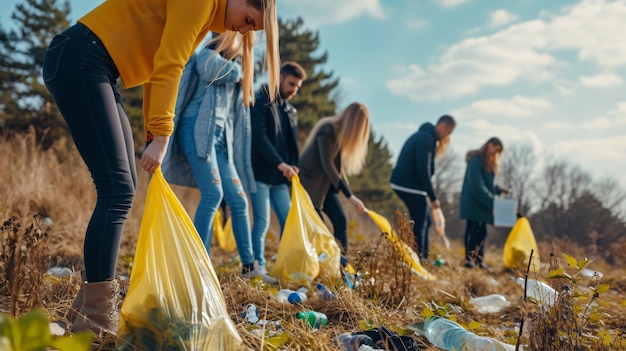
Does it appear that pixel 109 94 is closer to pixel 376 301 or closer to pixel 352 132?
pixel 376 301

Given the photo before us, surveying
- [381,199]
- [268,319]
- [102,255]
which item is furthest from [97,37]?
[381,199]

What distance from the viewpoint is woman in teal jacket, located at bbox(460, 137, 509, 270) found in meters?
5.95

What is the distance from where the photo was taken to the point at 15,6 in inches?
638

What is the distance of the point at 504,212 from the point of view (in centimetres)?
605

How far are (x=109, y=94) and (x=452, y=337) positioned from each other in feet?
5.14

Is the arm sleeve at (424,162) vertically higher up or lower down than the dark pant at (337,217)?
higher up

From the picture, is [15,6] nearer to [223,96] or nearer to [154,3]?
[223,96]

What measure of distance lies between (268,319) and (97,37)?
136cm

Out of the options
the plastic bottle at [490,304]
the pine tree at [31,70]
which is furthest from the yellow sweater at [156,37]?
the pine tree at [31,70]

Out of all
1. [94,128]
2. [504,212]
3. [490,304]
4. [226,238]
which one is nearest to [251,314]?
[94,128]

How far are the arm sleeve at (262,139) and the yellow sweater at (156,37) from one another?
6.18ft

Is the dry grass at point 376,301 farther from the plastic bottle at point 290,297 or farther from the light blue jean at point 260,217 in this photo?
the light blue jean at point 260,217

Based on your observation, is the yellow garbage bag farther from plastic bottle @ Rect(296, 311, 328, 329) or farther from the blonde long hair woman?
plastic bottle @ Rect(296, 311, 328, 329)

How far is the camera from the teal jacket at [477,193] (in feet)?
19.6
